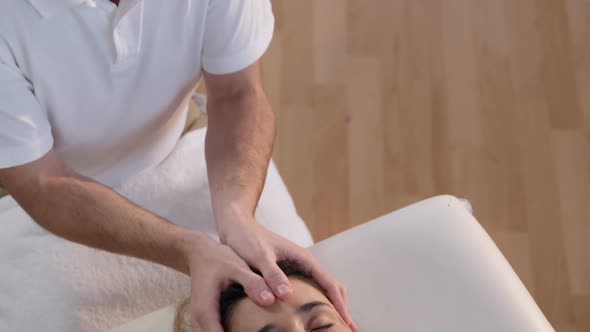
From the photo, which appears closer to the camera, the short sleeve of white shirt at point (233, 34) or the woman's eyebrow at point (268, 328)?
the woman's eyebrow at point (268, 328)

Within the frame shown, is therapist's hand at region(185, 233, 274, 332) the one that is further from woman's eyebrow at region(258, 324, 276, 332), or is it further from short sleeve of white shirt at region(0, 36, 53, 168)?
short sleeve of white shirt at region(0, 36, 53, 168)

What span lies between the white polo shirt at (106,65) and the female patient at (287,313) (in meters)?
0.39

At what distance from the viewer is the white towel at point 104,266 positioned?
4.55 feet

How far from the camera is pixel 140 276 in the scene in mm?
1452

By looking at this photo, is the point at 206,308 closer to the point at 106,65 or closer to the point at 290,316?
the point at 290,316

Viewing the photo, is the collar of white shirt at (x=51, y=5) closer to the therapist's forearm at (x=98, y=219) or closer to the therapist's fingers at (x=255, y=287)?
the therapist's forearm at (x=98, y=219)

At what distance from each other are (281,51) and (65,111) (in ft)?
3.94

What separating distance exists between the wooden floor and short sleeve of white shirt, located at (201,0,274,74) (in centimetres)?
88

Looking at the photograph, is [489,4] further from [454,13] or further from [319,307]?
[319,307]

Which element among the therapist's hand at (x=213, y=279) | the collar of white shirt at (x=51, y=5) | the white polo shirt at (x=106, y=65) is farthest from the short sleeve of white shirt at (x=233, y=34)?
the therapist's hand at (x=213, y=279)

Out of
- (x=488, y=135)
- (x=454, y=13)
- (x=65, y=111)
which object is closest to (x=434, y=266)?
(x=65, y=111)

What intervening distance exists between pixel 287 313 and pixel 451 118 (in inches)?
53.8

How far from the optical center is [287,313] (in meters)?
1.08

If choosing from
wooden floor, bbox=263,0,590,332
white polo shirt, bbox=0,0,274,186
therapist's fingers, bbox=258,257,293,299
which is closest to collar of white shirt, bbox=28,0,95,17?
white polo shirt, bbox=0,0,274,186
